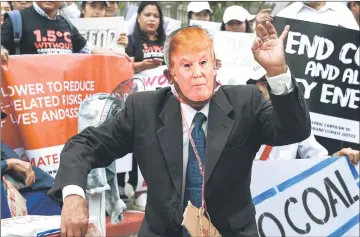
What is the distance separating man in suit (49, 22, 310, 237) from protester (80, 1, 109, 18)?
426cm

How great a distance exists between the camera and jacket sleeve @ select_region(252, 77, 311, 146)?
10.2 ft

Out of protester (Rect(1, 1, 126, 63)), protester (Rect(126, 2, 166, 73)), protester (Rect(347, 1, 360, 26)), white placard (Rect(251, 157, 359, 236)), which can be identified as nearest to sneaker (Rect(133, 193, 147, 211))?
protester (Rect(126, 2, 166, 73))

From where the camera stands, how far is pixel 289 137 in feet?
10.6

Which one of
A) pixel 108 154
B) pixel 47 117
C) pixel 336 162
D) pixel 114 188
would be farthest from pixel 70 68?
pixel 108 154

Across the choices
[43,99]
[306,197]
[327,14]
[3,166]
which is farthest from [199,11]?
[3,166]

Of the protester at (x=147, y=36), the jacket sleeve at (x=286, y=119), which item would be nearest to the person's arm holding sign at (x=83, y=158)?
the jacket sleeve at (x=286, y=119)

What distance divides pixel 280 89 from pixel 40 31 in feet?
12.6

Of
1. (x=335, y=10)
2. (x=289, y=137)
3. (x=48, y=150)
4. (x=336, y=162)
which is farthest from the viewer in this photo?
(x=335, y=10)

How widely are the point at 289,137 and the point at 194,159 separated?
44cm

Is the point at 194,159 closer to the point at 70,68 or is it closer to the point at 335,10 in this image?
the point at 70,68

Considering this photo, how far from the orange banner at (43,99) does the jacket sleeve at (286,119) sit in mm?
3250

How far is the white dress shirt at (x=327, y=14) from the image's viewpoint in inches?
296

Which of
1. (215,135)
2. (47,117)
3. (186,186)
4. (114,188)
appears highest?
(215,135)

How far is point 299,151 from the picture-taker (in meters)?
6.23
